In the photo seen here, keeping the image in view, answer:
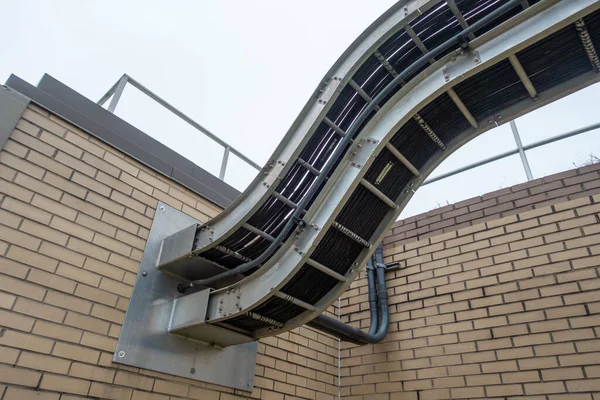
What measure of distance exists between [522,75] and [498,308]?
80.1 inches

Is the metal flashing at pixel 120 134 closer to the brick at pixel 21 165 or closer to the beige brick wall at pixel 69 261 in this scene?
the beige brick wall at pixel 69 261

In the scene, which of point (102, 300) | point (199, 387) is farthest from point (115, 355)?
point (199, 387)

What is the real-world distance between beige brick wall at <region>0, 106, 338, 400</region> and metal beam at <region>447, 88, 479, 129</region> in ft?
7.28

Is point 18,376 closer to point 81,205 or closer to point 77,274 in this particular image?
point 77,274

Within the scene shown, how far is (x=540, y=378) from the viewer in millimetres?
3152

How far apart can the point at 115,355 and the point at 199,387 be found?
2.25 feet

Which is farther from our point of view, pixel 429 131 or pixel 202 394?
pixel 202 394

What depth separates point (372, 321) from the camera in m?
4.13

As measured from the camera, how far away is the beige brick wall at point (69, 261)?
91.9 inches

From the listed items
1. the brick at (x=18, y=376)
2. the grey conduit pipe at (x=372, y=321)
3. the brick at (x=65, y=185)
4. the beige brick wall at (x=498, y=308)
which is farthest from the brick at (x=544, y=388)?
the brick at (x=65, y=185)

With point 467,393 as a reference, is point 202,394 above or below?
below

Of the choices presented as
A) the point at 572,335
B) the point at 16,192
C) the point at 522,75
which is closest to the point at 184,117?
the point at 16,192

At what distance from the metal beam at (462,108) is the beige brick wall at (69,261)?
2.22 metres

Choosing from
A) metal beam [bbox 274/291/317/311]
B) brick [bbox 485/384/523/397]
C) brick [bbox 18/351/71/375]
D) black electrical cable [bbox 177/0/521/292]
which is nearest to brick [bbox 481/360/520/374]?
brick [bbox 485/384/523/397]
